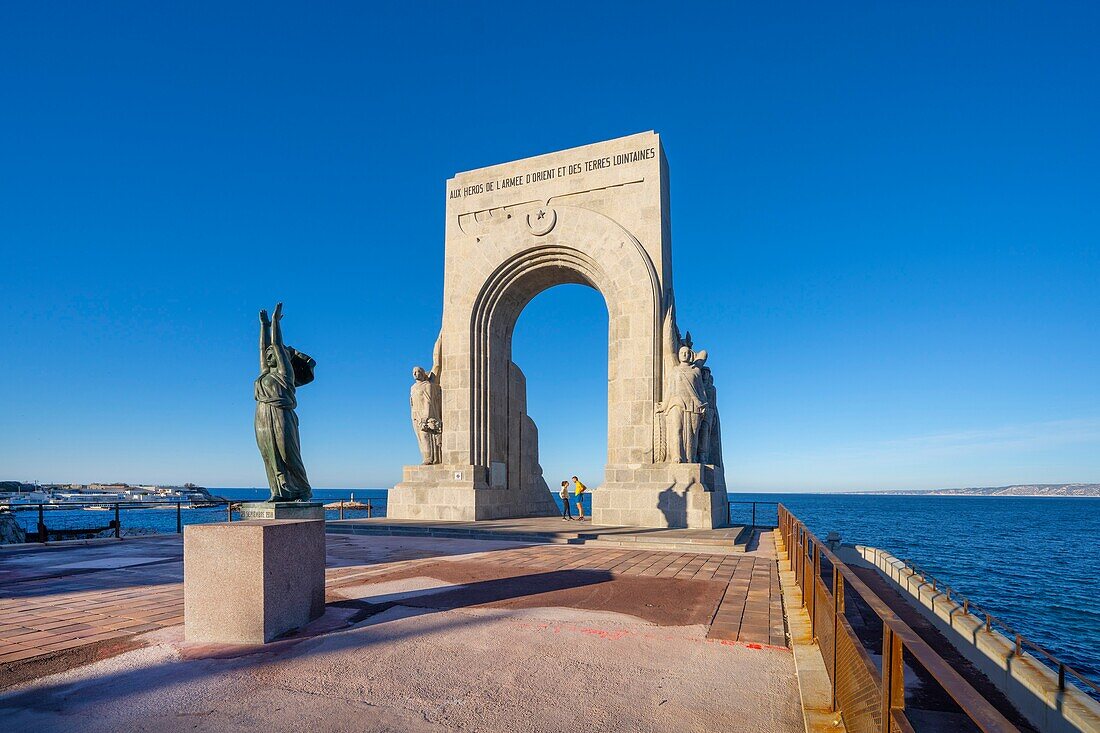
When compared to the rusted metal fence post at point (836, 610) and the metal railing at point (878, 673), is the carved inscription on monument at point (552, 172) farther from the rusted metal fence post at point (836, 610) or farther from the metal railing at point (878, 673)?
the rusted metal fence post at point (836, 610)

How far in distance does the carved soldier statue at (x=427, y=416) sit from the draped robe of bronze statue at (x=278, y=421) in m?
10.7

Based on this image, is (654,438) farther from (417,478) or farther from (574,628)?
(574,628)

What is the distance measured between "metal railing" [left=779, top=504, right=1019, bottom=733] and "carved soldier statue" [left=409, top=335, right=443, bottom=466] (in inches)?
547

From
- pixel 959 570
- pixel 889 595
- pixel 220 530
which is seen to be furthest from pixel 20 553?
pixel 959 570

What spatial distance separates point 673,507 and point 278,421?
967 centimetres

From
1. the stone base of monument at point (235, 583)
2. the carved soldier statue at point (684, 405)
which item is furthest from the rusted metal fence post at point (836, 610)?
the carved soldier statue at point (684, 405)

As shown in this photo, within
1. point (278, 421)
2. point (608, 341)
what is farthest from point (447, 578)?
point (608, 341)

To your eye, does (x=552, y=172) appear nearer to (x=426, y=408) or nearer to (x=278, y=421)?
(x=426, y=408)

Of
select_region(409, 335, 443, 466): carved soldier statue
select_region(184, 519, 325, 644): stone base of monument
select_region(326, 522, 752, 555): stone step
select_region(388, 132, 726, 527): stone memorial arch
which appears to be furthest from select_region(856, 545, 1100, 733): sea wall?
select_region(409, 335, 443, 466): carved soldier statue

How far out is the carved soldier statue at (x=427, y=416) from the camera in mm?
17344

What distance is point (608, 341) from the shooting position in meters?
16.6

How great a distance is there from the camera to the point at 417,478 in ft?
56.5

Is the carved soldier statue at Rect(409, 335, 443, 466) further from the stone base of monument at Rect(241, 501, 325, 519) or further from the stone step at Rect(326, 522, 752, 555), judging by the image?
the stone base of monument at Rect(241, 501, 325, 519)

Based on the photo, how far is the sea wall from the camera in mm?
6289
